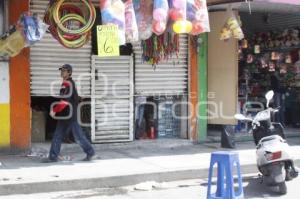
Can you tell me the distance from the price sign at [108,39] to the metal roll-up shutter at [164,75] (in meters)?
2.38

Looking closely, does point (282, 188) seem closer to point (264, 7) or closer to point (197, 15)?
point (197, 15)

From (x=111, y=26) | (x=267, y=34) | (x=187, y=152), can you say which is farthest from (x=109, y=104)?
(x=267, y=34)

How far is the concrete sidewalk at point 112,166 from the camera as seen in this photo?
304 inches

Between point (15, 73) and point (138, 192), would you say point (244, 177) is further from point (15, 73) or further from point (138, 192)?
point (15, 73)

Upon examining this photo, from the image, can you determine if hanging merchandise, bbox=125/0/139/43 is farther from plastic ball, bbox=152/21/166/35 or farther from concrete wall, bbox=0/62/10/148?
concrete wall, bbox=0/62/10/148

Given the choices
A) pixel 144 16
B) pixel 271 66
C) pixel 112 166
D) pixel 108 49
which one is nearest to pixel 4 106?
pixel 112 166

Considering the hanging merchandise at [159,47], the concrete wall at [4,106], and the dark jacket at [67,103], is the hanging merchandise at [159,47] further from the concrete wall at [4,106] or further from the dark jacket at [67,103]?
the concrete wall at [4,106]

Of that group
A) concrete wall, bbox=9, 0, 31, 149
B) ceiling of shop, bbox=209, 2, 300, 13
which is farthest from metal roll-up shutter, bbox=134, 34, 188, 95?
concrete wall, bbox=9, 0, 31, 149

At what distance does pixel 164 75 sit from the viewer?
11.1m

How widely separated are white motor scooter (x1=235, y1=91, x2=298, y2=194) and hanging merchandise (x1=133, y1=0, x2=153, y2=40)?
2.29 m

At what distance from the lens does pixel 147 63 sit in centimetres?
1079

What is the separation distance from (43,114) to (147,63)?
7.56 feet

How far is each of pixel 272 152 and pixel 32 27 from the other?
4.28 meters

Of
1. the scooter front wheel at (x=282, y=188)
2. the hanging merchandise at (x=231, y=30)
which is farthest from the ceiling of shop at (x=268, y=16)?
the scooter front wheel at (x=282, y=188)
